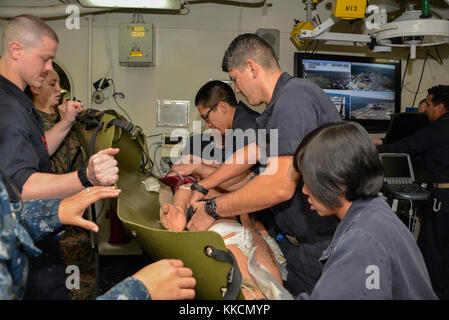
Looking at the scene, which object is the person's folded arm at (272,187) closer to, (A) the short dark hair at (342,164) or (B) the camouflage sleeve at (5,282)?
(A) the short dark hair at (342,164)

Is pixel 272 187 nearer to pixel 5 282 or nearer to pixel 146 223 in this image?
pixel 146 223

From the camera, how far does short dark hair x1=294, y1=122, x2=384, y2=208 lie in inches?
43.0

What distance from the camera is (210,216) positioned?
1.72 m

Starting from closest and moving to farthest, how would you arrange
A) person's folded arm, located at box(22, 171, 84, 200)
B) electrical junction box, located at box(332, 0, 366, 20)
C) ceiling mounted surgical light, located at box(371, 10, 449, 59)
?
person's folded arm, located at box(22, 171, 84, 200) < ceiling mounted surgical light, located at box(371, 10, 449, 59) < electrical junction box, located at box(332, 0, 366, 20)

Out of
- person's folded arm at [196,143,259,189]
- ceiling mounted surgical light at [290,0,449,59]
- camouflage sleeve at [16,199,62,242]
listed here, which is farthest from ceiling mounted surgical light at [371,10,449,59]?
camouflage sleeve at [16,199,62,242]

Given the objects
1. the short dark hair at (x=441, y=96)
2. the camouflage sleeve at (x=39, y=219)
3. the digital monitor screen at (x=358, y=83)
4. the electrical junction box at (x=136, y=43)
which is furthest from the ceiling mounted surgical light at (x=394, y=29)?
the camouflage sleeve at (x=39, y=219)

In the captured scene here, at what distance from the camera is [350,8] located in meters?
2.83

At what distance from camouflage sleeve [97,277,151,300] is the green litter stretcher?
0.67 ft

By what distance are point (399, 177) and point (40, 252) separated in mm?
3622

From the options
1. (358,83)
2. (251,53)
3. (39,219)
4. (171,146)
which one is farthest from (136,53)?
(39,219)

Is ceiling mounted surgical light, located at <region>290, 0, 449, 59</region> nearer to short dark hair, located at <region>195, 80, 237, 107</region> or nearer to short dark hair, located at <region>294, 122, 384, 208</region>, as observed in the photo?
short dark hair, located at <region>195, 80, 237, 107</region>

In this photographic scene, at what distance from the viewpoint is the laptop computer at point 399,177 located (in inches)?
130

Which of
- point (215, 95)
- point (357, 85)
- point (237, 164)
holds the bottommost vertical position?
point (237, 164)

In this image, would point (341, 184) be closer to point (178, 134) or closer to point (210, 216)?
point (210, 216)
